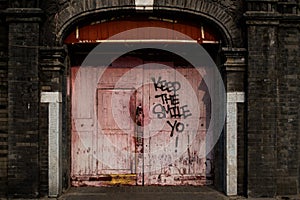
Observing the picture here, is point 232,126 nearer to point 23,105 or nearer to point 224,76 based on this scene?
point 224,76

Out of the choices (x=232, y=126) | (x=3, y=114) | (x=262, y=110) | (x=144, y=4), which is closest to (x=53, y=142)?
(x=3, y=114)

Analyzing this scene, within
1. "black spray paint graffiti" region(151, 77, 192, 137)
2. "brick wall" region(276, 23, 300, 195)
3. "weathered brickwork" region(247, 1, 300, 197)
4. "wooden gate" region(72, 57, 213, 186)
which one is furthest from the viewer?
"black spray paint graffiti" region(151, 77, 192, 137)

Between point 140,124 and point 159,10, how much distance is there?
2512 mm

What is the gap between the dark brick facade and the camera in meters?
8.23

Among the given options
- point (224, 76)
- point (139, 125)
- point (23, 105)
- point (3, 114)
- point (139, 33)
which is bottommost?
point (139, 125)

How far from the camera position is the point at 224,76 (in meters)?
8.70


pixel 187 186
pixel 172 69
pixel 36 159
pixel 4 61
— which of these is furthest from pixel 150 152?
pixel 4 61

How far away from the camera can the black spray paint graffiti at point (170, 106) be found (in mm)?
9656

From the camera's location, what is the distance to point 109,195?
865cm

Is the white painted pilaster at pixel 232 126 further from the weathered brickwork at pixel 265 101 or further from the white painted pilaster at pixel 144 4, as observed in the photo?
the white painted pilaster at pixel 144 4

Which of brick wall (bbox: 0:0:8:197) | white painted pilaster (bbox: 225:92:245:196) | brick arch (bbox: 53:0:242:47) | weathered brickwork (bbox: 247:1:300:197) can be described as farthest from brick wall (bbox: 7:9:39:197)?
weathered brickwork (bbox: 247:1:300:197)

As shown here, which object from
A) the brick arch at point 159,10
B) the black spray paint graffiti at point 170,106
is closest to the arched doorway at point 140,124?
the black spray paint graffiti at point 170,106

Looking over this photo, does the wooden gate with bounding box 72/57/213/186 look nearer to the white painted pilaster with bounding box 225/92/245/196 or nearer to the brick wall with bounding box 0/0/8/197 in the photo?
the white painted pilaster with bounding box 225/92/245/196

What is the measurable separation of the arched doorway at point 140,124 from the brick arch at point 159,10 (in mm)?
1051
